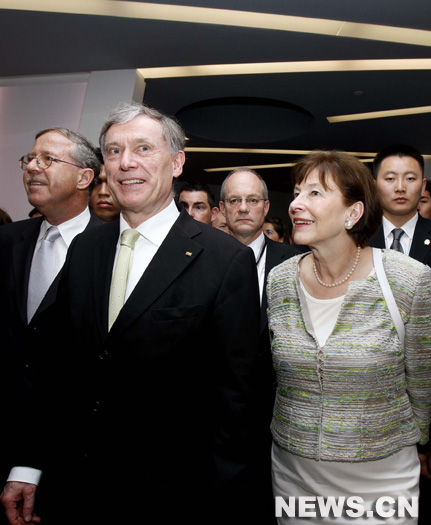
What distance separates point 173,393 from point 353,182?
1.00 metres

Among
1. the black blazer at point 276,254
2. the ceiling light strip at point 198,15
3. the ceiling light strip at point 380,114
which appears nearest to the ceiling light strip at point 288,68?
the ceiling light strip at point 198,15

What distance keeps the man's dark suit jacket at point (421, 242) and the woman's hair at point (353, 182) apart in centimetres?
89

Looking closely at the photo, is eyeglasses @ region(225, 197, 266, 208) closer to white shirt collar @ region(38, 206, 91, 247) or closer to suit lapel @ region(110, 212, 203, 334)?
white shirt collar @ region(38, 206, 91, 247)

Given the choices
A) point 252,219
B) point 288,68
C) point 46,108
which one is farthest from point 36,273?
point 288,68

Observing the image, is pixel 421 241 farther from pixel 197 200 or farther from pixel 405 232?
pixel 197 200

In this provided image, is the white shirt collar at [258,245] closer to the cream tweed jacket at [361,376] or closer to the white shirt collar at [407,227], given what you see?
the white shirt collar at [407,227]

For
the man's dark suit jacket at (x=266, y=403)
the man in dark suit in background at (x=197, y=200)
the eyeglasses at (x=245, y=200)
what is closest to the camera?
the man's dark suit jacket at (x=266, y=403)

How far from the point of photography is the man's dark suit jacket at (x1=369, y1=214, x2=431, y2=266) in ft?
8.17

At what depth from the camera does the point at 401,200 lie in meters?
2.59

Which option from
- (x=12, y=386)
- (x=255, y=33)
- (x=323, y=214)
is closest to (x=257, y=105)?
(x=255, y=33)

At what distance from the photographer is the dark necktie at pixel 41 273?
5.82 feet

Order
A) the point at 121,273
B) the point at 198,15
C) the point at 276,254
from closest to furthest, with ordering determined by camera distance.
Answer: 1. the point at 121,273
2. the point at 276,254
3. the point at 198,15

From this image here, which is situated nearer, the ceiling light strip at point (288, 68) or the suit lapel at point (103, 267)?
the suit lapel at point (103, 267)

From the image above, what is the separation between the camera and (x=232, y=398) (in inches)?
51.4
